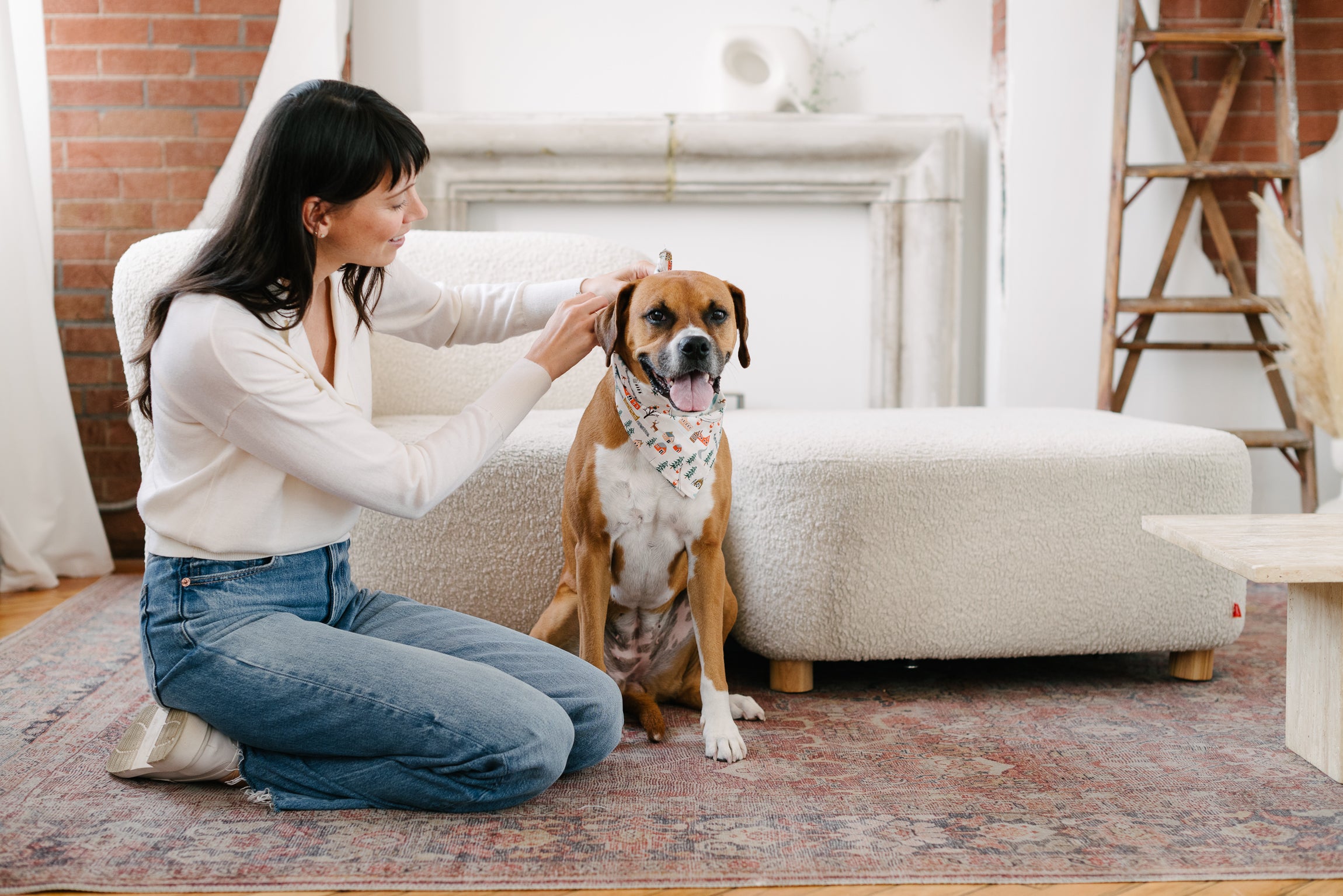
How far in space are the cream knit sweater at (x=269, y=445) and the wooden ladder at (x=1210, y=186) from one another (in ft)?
7.57

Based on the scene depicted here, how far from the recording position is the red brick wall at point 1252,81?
326 centimetres

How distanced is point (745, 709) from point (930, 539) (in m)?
0.42

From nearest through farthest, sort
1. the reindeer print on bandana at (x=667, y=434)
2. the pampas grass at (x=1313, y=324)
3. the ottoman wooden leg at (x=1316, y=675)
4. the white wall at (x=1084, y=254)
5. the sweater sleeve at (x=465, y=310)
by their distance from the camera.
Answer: the ottoman wooden leg at (x=1316, y=675), the reindeer print on bandana at (x=667, y=434), the sweater sleeve at (x=465, y=310), the pampas grass at (x=1313, y=324), the white wall at (x=1084, y=254)

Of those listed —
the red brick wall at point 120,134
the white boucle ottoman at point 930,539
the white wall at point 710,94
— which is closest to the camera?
the white boucle ottoman at point 930,539

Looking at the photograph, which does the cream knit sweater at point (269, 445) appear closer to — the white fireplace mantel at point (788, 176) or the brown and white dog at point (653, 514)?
the brown and white dog at point (653, 514)

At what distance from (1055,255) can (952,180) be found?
0.39 metres

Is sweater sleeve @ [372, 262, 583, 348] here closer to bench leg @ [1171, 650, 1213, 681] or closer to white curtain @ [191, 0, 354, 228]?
bench leg @ [1171, 650, 1213, 681]

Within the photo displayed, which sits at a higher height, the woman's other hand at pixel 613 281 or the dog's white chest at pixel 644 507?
the woman's other hand at pixel 613 281

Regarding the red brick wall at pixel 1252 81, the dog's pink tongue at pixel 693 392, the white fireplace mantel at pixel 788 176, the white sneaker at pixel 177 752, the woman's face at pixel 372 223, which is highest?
the red brick wall at pixel 1252 81

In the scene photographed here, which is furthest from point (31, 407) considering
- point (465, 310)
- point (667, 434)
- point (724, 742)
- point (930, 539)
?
point (930, 539)

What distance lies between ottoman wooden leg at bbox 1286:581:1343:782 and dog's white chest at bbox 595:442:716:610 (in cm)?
83

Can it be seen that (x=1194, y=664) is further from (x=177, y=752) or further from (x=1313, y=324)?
Result: (x=177, y=752)

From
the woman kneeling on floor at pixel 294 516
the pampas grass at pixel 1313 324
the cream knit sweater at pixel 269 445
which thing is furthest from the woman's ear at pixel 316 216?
the pampas grass at pixel 1313 324

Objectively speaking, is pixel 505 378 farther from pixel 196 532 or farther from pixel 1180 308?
pixel 1180 308
